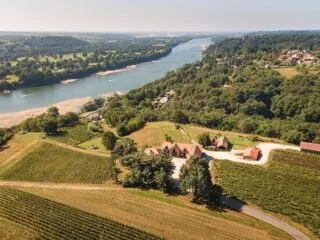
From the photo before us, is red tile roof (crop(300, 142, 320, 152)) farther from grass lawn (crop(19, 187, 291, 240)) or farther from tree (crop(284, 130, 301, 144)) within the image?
grass lawn (crop(19, 187, 291, 240))

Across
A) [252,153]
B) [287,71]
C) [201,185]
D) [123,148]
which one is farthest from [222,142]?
[287,71]

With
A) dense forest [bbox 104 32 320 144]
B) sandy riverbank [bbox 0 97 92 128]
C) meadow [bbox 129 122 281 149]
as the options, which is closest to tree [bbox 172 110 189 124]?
dense forest [bbox 104 32 320 144]

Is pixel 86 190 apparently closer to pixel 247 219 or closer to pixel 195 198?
pixel 195 198

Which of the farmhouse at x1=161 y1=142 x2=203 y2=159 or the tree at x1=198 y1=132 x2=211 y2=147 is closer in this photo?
the farmhouse at x1=161 y1=142 x2=203 y2=159

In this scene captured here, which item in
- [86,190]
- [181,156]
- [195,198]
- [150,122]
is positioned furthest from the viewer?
[150,122]

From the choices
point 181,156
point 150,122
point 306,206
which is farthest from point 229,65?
point 306,206

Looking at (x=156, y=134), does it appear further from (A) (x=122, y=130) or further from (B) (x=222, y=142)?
(B) (x=222, y=142)
